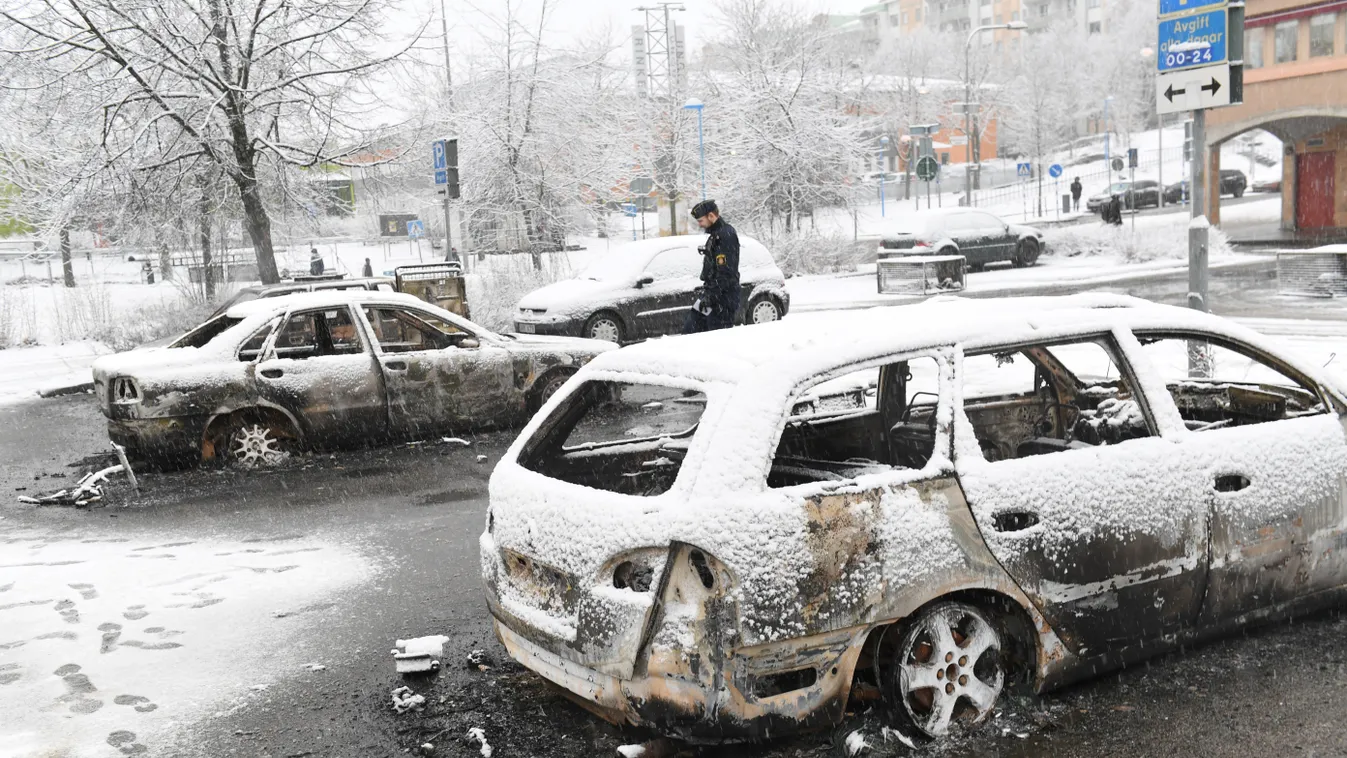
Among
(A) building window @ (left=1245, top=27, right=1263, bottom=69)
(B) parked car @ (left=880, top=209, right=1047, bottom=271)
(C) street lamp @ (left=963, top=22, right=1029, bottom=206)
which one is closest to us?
(B) parked car @ (left=880, top=209, right=1047, bottom=271)

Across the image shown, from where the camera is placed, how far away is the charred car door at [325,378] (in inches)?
376

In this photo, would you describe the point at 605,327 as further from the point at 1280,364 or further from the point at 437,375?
the point at 1280,364

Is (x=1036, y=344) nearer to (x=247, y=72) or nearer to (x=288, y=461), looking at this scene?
(x=288, y=461)

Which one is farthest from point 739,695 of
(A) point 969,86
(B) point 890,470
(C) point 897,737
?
(A) point 969,86

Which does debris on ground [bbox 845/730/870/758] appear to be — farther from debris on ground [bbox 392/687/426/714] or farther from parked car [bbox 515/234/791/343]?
parked car [bbox 515/234/791/343]

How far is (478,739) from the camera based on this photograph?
14.2 ft

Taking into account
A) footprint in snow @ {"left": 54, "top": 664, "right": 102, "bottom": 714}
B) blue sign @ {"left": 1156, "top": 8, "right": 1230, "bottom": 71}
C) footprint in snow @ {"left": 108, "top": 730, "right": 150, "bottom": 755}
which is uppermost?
blue sign @ {"left": 1156, "top": 8, "right": 1230, "bottom": 71}

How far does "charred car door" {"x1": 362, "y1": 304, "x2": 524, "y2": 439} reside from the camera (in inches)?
399

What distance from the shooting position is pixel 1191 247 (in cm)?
959

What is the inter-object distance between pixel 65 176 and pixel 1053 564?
2086 cm

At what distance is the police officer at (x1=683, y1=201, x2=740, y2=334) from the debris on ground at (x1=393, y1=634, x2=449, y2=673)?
6.09 m

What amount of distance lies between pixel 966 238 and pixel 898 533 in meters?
26.8

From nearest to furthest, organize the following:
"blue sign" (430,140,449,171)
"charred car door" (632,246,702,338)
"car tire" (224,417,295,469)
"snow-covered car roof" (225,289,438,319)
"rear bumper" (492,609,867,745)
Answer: "rear bumper" (492,609,867,745), "car tire" (224,417,295,469), "snow-covered car roof" (225,289,438,319), "charred car door" (632,246,702,338), "blue sign" (430,140,449,171)

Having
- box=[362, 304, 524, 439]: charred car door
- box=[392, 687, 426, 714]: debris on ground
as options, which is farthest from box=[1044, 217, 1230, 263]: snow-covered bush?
box=[392, 687, 426, 714]: debris on ground
